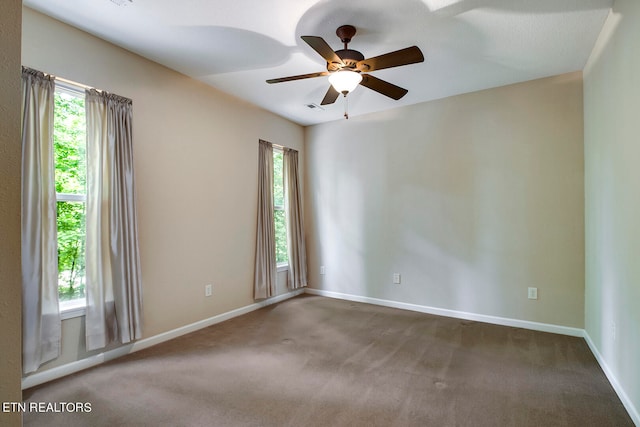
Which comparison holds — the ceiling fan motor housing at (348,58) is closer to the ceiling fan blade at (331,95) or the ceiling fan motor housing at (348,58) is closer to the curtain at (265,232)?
the ceiling fan blade at (331,95)

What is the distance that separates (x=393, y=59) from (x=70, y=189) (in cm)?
267

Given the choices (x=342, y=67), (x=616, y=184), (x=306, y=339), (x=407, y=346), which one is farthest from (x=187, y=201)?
(x=616, y=184)

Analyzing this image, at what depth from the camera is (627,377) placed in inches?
81.2

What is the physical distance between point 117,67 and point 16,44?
101 inches

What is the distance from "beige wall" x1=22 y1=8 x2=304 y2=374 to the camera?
257 centimetres

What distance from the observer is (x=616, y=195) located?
2279 mm

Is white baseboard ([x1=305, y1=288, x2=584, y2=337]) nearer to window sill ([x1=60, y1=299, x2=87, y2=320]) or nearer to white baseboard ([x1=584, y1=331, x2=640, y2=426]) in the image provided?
white baseboard ([x1=584, y1=331, x2=640, y2=426])

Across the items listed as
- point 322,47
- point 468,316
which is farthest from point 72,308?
point 468,316

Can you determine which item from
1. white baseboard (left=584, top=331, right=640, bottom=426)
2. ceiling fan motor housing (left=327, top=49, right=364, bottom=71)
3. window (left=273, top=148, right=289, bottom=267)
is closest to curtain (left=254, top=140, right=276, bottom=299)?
window (left=273, top=148, right=289, bottom=267)

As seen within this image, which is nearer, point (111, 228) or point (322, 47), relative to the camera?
point (322, 47)

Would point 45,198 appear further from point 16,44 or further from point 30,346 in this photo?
point 16,44

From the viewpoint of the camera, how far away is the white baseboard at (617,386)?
1.92 meters

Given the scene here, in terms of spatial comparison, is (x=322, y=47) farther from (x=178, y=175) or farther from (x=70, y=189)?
(x=70, y=189)

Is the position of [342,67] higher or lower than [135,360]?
higher
